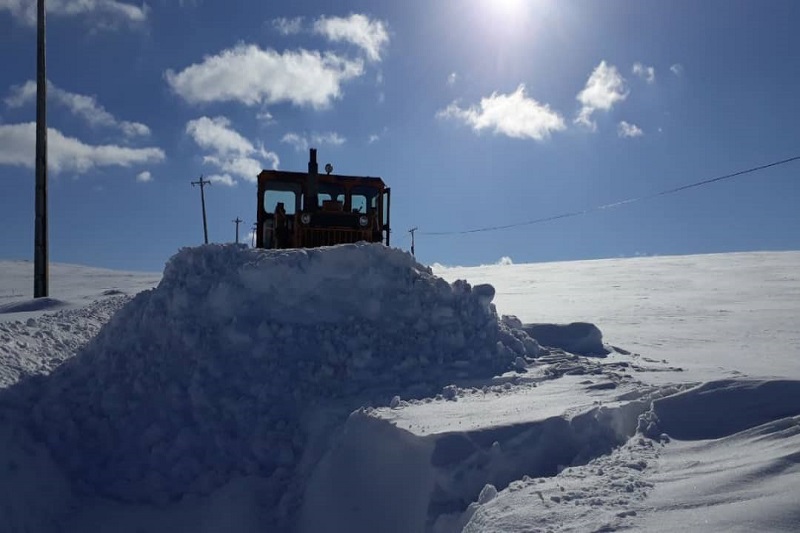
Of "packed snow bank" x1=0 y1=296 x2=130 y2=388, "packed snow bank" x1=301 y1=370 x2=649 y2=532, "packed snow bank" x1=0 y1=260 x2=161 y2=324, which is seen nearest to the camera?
"packed snow bank" x1=301 y1=370 x2=649 y2=532

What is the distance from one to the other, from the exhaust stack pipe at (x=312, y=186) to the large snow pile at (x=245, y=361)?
3560 mm

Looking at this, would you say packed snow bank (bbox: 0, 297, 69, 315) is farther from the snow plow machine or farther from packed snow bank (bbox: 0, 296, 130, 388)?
the snow plow machine

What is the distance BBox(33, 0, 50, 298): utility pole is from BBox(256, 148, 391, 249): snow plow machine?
4561mm

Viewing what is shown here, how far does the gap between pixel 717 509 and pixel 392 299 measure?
171 inches

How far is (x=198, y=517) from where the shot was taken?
16.0 ft

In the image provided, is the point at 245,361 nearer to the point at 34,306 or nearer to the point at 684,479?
the point at 684,479

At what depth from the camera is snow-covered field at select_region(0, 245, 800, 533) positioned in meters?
3.45

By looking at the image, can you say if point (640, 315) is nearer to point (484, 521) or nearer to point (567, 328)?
point (567, 328)

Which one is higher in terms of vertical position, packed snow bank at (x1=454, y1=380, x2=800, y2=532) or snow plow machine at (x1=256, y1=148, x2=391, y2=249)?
snow plow machine at (x1=256, y1=148, x2=391, y2=249)

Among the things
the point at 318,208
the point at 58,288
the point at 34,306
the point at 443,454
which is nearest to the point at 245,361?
the point at 443,454

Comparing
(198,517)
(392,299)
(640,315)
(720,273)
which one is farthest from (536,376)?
(720,273)

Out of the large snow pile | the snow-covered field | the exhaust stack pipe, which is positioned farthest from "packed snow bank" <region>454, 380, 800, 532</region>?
the exhaust stack pipe

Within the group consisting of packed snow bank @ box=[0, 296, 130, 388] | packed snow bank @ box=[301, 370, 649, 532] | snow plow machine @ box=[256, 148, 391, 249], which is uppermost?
snow plow machine @ box=[256, 148, 391, 249]

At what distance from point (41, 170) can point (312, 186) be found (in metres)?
5.78
